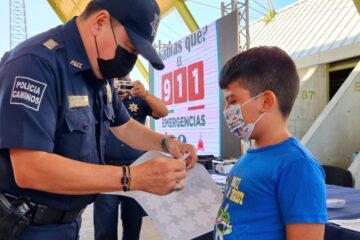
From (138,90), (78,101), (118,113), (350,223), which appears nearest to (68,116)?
(78,101)

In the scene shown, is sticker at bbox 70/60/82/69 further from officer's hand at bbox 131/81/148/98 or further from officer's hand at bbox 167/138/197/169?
officer's hand at bbox 131/81/148/98

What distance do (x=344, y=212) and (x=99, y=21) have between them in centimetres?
123

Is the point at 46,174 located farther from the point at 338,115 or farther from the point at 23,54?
the point at 338,115

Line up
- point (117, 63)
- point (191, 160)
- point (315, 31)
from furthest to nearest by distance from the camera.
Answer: point (315, 31)
point (191, 160)
point (117, 63)

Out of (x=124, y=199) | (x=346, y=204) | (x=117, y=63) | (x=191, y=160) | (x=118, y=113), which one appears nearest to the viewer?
(x=117, y=63)

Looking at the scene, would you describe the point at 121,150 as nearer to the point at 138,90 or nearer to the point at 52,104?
the point at 138,90

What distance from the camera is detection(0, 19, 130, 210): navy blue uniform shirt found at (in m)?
0.76

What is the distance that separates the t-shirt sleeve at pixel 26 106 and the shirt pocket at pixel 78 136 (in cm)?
8

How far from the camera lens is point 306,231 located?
816mm

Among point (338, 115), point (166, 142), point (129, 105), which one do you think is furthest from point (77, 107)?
point (338, 115)

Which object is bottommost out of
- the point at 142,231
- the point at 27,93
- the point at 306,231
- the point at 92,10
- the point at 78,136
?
the point at 142,231

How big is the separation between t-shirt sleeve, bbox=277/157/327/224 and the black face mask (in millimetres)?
549

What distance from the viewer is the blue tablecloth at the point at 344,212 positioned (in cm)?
120

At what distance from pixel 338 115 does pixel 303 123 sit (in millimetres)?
883
